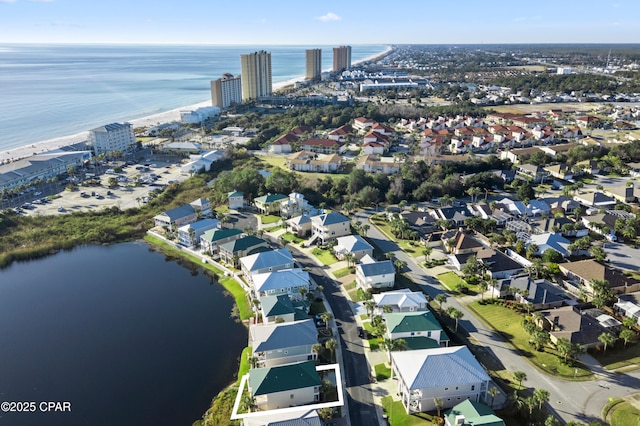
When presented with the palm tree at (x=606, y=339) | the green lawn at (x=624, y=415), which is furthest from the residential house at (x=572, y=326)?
the green lawn at (x=624, y=415)

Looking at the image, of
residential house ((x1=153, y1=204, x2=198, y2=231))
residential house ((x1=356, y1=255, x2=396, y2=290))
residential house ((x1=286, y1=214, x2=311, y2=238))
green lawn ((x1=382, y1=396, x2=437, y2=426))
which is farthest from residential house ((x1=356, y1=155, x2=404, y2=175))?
green lawn ((x1=382, y1=396, x2=437, y2=426))

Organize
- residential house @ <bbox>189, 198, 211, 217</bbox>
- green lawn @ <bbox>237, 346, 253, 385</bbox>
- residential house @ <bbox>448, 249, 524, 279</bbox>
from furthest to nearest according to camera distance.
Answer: residential house @ <bbox>189, 198, 211, 217</bbox>, residential house @ <bbox>448, 249, 524, 279</bbox>, green lawn @ <bbox>237, 346, 253, 385</bbox>

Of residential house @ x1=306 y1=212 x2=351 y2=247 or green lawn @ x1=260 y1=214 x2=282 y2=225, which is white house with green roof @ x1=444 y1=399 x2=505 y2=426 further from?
green lawn @ x1=260 y1=214 x2=282 y2=225

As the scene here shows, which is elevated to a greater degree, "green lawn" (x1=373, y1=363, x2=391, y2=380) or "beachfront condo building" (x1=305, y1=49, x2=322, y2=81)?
"beachfront condo building" (x1=305, y1=49, x2=322, y2=81)

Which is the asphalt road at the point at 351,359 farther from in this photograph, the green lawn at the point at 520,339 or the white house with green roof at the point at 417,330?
the green lawn at the point at 520,339

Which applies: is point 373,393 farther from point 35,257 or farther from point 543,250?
point 35,257

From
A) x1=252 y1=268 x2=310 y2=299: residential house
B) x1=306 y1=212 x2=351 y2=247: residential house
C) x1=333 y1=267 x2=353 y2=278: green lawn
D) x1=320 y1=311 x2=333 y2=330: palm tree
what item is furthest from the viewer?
x1=306 y1=212 x2=351 y2=247: residential house
